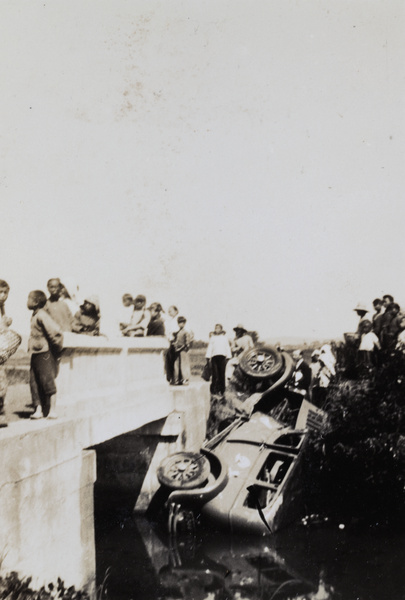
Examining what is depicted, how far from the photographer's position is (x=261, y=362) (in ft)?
47.4

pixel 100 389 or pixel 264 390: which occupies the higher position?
pixel 100 389

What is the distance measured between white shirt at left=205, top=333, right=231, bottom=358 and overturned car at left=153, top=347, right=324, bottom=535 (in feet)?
7.75

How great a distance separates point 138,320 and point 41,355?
5.28m

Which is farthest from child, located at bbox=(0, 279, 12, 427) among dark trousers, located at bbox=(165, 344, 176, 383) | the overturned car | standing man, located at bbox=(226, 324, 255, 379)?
standing man, located at bbox=(226, 324, 255, 379)

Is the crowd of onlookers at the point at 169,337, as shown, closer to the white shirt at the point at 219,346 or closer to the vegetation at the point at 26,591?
the white shirt at the point at 219,346

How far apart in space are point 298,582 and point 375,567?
130cm

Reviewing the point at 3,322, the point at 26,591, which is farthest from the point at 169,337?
the point at 26,591

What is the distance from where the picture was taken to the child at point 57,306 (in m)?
8.30

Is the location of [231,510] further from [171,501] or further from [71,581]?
[71,581]

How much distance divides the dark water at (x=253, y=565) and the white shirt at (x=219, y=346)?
4.74 m

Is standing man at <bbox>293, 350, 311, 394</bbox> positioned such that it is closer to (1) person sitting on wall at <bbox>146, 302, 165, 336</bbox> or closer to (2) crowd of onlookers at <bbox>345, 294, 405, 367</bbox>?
(2) crowd of onlookers at <bbox>345, 294, 405, 367</bbox>

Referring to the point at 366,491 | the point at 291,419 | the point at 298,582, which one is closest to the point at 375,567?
the point at 298,582

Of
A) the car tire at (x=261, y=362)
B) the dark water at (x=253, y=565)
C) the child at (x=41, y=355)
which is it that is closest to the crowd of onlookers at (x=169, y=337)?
the child at (x=41, y=355)

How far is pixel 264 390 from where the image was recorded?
14.2 meters
